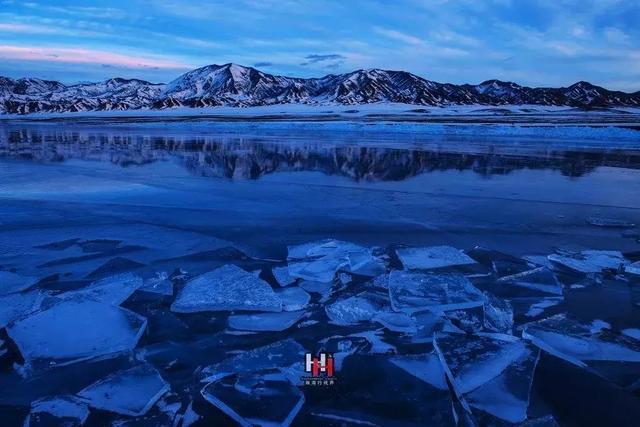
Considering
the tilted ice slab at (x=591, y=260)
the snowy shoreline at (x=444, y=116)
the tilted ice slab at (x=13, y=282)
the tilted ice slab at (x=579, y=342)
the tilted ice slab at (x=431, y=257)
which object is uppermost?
the snowy shoreline at (x=444, y=116)

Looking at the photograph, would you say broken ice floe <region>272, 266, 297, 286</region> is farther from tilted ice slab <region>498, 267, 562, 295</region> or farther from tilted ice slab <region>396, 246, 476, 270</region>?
tilted ice slab <region>498, 267, 562, 295</region>

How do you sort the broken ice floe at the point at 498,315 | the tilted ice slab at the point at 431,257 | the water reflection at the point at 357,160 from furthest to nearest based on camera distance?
the water reflection at the point at 357,160 → the tilted ice slab at the point at 431,257 → the broken ice floe at the point at 498,315

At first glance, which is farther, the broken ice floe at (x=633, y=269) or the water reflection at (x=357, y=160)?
the water reflection at (x=357, y=160)

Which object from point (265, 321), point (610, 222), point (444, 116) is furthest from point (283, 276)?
point (444, 116)

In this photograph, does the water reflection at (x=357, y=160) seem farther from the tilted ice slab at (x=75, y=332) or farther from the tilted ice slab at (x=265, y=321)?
the tilted ice slab at (x=75, y=332)

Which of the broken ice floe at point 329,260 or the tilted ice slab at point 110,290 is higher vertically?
the broken ice floe at point 329,260

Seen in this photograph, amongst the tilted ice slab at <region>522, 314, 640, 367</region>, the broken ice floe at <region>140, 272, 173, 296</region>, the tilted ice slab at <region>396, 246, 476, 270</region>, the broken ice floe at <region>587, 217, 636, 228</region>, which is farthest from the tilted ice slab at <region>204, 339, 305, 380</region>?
the broken ice floe at <region>587, 217, 636, 228</region>

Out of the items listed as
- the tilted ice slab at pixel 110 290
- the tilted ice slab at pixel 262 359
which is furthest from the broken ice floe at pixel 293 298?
the tilted ice slab at pixel 110 290

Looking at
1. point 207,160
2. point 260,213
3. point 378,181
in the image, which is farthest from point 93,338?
point 207,160
